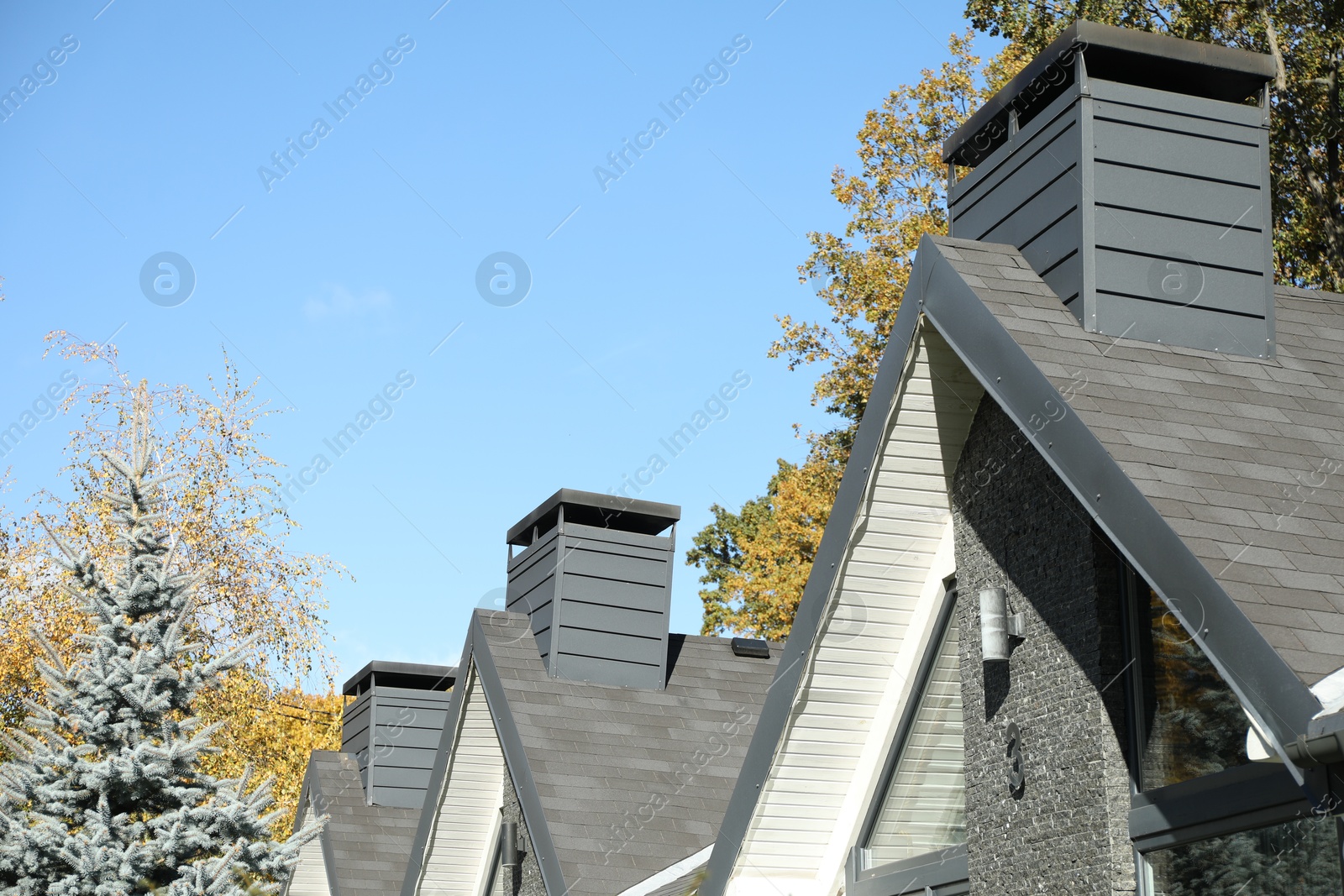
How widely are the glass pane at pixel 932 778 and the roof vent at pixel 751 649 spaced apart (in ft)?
22.0

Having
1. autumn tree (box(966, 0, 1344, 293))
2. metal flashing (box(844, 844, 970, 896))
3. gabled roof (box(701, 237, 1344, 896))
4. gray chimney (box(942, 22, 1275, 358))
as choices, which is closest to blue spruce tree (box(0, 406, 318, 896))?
gabled roof (box(701, 237, 1344, 896))

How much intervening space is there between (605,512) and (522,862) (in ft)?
12.5

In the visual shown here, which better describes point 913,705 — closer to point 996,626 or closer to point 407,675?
point 996,626

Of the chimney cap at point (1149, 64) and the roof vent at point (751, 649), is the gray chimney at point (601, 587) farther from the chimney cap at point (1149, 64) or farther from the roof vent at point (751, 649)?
the chimney cap at point (1149, 64)

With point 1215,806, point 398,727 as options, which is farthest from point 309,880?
→ point 1215,806

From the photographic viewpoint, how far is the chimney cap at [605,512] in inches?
562

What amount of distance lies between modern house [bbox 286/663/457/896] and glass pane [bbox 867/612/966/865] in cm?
939

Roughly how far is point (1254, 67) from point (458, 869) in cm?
1100

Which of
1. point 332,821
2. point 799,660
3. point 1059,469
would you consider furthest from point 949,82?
point 1059,469

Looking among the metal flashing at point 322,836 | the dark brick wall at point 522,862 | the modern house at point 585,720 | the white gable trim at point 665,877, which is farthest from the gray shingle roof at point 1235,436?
the metal flashing at point 322,836

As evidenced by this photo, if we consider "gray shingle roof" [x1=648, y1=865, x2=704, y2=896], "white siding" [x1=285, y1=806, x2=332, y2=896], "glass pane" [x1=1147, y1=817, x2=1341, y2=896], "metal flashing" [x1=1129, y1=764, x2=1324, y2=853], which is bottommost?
"glass pane" [x1=1147, y1=817, x2=1341, y2=896]

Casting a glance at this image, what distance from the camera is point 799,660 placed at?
8.03 meters

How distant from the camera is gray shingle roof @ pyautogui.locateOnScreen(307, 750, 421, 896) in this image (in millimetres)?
16266

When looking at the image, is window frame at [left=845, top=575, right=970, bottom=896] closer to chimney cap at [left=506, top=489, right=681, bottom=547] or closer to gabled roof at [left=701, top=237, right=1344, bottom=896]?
gabled roof at [left=701, top=237, right=1344, bottom=896]
